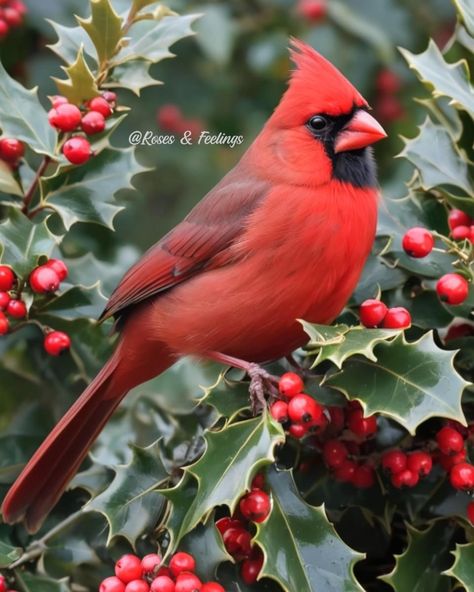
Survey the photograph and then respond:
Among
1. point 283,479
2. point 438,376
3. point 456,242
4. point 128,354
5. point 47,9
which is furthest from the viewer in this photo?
point 47,9

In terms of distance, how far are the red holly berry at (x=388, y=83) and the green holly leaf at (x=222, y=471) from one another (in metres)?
3.09

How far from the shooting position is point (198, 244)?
298 centimetres

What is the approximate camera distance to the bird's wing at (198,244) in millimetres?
2896

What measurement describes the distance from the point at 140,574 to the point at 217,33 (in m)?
2.61

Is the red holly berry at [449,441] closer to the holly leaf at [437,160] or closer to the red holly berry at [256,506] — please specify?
the red holly berry at [256,506]

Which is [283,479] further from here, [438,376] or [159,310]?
[159,310]

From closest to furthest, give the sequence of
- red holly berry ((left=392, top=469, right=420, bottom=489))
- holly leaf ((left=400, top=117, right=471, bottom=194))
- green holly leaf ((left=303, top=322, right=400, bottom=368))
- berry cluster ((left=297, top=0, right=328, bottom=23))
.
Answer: green holly leaf ((left=303, top=322, right=400, bottom=368)), red holly berry ((left=392, top=469, right=420, bottom=489)), holly leaf ((left=400, top=117, right=471, bottom=194)), berry cluster ((left=297, top=0, right=328, bottom=23))

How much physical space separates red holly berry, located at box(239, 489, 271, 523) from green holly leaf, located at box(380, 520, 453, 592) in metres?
0.30

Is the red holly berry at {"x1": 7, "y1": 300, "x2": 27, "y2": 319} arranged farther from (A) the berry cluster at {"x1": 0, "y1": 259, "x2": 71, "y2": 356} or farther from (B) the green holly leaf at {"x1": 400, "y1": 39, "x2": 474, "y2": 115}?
(B) the green holly leaf at {"x1": 400, "y1": 39, "x2": 474, "y2": 115}

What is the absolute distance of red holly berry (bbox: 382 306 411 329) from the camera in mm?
2299

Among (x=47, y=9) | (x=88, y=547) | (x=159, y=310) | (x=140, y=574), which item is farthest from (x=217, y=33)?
(x=140, y=574)

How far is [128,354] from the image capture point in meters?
2.98

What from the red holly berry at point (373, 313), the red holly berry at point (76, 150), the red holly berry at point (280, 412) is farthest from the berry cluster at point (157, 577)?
the red holly berry at point (76, 150)

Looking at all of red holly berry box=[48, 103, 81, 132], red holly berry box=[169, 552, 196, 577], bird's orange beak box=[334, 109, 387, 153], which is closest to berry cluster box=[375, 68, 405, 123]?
bird's orange beak box=[334, 109, 387, 153]
